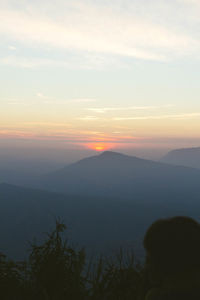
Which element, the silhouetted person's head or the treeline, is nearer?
the silhouetted person's head

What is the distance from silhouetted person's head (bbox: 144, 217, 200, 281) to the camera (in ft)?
10.5

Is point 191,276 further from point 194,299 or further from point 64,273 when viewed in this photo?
point 64,273

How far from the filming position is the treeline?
5.10 m

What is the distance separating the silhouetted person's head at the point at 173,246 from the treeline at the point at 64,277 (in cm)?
199

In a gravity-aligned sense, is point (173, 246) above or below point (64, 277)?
above

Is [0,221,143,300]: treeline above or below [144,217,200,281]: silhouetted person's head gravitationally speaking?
below

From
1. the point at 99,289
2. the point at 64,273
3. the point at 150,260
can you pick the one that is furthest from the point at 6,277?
the point at 150,260

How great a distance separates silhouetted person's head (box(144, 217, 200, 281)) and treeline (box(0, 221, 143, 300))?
199cm

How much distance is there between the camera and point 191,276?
318 centimetres

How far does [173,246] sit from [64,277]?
330cm

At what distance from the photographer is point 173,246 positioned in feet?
10.5

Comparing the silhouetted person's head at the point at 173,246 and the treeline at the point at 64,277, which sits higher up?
the silhouetted person's head at the point at 173,246

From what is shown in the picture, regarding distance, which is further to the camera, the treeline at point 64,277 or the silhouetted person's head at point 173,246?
the treeline at point 64,277

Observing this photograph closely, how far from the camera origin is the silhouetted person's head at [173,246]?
319 cm
